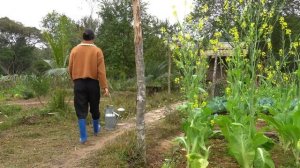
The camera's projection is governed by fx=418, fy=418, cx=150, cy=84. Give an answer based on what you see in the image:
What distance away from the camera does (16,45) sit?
132 ft

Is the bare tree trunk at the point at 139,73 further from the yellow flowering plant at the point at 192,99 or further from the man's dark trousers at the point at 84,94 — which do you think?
the man's dark trousers at the point at 84,94

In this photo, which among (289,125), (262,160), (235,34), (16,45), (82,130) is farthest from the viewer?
(16,45)

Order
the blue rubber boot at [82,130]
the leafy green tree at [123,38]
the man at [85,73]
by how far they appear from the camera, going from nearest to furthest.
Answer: the blue rubber boot at [82,130] → the man at [85,73] → the leafy green tree at [123,38]

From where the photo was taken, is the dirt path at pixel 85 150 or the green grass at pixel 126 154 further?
the dirt path at pixel 85 150

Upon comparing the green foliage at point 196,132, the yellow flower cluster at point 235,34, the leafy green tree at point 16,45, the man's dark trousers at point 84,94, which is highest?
the leafy green tree at point 16,45

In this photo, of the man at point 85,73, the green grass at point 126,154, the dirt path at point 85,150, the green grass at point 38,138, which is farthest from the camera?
the man at point 85,73

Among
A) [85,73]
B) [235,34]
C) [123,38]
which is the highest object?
[123,38]

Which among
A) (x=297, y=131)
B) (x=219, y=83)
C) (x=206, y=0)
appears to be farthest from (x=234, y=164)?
(x=206, y=0)

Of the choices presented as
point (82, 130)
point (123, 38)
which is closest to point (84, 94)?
point (82, 130)

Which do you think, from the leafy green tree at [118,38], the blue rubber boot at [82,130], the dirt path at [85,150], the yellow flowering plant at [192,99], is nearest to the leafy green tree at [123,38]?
the leafy green tree at [118,38]

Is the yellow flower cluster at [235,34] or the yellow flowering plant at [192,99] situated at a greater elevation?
the yellow flower cluster at [235,34]

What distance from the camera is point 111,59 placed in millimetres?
17266

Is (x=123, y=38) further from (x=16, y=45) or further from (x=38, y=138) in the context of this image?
(x=16, y=45)

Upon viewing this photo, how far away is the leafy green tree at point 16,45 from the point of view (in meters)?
37.8
